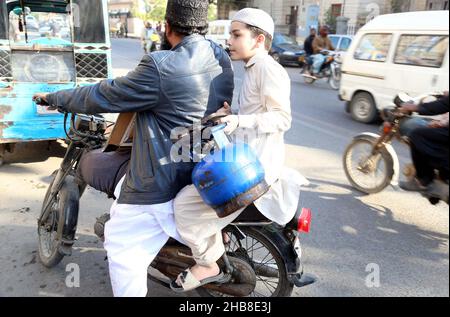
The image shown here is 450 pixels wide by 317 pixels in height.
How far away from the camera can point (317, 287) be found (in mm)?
2715

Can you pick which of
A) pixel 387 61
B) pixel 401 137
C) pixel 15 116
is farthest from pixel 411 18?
pixel 15 116

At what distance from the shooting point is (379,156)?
4.32 m

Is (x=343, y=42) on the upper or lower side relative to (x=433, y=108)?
upper

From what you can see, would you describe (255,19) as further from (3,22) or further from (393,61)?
(393,61)

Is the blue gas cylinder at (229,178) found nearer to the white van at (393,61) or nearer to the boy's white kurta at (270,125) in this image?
the boy's white kurta at (270,125)

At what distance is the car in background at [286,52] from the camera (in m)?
16.0

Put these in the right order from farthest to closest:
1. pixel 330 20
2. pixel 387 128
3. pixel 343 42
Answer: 1. pixel 330 20
2. pixel 343 42
3. pixel 387 128

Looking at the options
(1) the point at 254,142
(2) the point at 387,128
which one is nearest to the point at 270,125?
(1) the point at 254,142

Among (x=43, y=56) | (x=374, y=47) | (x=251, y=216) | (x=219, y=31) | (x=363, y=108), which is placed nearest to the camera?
(x=251, y=216)

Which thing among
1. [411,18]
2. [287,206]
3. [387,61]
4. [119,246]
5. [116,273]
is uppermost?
[411,18]

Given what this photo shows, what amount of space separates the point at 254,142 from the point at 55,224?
5.15 ft
